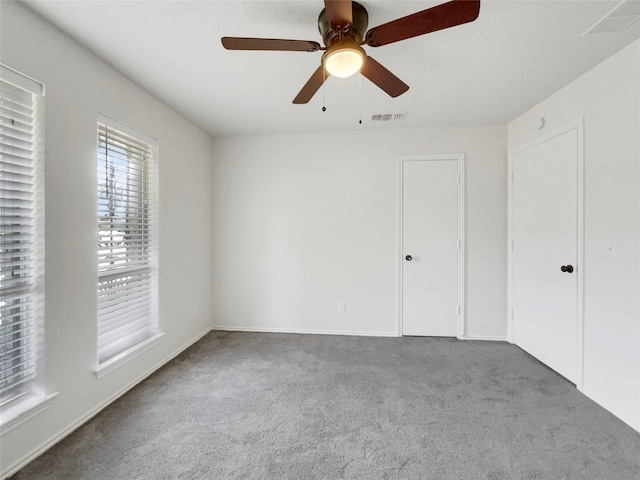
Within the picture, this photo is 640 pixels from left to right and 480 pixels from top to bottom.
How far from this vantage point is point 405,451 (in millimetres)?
1577

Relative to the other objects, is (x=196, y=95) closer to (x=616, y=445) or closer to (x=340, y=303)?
(x=340, y=303)

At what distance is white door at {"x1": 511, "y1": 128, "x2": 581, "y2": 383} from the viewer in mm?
2289

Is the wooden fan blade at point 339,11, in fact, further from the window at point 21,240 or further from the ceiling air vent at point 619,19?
the window at point 21,240

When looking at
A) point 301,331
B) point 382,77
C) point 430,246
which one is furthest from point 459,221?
point 301,331

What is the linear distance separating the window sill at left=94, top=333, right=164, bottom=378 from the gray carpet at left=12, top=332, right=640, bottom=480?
0.27m

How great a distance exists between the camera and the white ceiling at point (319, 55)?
1.52m

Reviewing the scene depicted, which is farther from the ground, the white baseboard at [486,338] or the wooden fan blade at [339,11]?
the wooden fan blade at [339,11]

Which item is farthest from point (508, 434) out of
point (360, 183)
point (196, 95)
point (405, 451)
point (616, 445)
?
point (196, 95)

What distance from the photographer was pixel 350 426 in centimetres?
178

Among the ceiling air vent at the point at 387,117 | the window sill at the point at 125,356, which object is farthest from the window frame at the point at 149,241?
the ceiling air vent at the point at 387,117

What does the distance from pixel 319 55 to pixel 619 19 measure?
1.78 metres

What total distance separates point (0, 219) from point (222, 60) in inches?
64.4

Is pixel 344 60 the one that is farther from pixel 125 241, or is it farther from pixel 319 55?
pixel 125 241

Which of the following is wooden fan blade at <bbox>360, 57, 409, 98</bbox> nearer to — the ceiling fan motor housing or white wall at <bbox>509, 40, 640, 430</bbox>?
the ceiling fan motor housing
